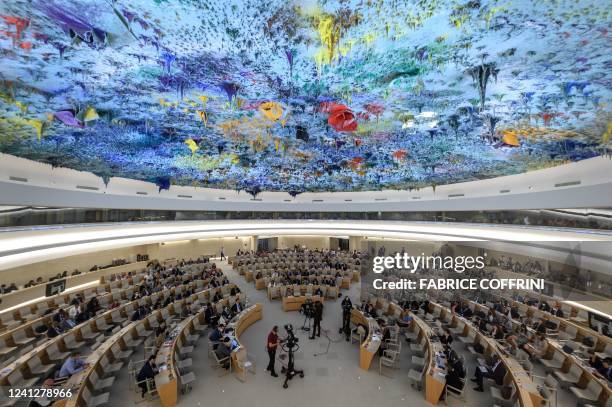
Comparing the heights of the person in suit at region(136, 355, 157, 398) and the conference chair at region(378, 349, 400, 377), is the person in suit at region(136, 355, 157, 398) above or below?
above

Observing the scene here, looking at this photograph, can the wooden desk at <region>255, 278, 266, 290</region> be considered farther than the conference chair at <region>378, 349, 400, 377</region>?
Yes

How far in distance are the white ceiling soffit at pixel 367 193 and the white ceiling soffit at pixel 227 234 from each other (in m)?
1.53

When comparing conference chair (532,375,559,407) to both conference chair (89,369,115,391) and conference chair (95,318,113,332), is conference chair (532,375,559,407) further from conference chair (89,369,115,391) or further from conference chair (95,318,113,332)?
conference chair (95,318,113,332)

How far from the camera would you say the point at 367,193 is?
22453 millimetres

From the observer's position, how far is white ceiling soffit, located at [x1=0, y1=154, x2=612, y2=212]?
28.2ft

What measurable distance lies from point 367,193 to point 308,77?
1849 centimetres

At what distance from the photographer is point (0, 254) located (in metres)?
9.05

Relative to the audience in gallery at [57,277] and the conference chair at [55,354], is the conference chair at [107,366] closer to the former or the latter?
the conference chair at [55,354]

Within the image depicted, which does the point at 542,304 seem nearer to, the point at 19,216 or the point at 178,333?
the point at 178,333

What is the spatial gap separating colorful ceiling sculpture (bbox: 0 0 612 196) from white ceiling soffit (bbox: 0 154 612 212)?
963 mm

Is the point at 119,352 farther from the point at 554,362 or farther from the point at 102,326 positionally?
the point at 554,362

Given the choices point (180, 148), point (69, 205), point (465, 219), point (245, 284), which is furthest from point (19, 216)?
point (465, 219)

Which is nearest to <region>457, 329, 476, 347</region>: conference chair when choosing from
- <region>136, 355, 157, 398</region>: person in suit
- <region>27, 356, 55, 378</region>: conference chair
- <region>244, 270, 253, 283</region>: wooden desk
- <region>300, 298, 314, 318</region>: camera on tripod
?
<region>300, 298, 314, 318</region>: camera on tripod

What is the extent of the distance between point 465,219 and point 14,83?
19238 millimetres
